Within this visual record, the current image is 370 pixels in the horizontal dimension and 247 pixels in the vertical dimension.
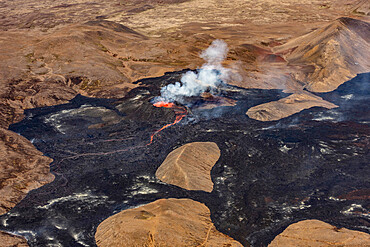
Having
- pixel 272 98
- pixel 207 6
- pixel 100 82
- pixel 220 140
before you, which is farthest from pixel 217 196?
pixel 207 6

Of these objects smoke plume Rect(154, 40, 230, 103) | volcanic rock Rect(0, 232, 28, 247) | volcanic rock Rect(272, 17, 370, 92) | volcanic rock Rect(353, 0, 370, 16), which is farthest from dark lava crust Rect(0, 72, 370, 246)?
volcanic rock Rect(353, 0, 370, 16)

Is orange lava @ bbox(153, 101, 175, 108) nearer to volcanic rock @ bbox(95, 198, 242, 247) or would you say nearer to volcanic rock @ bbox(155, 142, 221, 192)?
volcanic rock @ bbox(155, 142, 221, 192)

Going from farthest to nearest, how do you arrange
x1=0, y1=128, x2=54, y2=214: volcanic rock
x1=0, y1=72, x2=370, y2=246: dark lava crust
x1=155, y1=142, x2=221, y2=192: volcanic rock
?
x1=155, y1=142, x2=221, y2=192: volcanic rock
x1=0, y1=128, x2=54, y2=214: volcanic rock
x1=0, y1=72, x2=370, y2=246: dark lava crust

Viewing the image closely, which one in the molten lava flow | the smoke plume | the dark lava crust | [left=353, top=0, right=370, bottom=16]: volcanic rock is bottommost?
the dark lava crust

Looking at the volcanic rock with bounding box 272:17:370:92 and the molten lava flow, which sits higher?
the volcanic rock with bounding box 272:17:370:92

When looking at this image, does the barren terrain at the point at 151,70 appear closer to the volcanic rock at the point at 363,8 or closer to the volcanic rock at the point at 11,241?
the volcanic rock at the point at 11,241

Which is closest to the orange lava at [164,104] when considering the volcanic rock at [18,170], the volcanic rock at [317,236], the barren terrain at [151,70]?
the barren terrain at [151,70]
